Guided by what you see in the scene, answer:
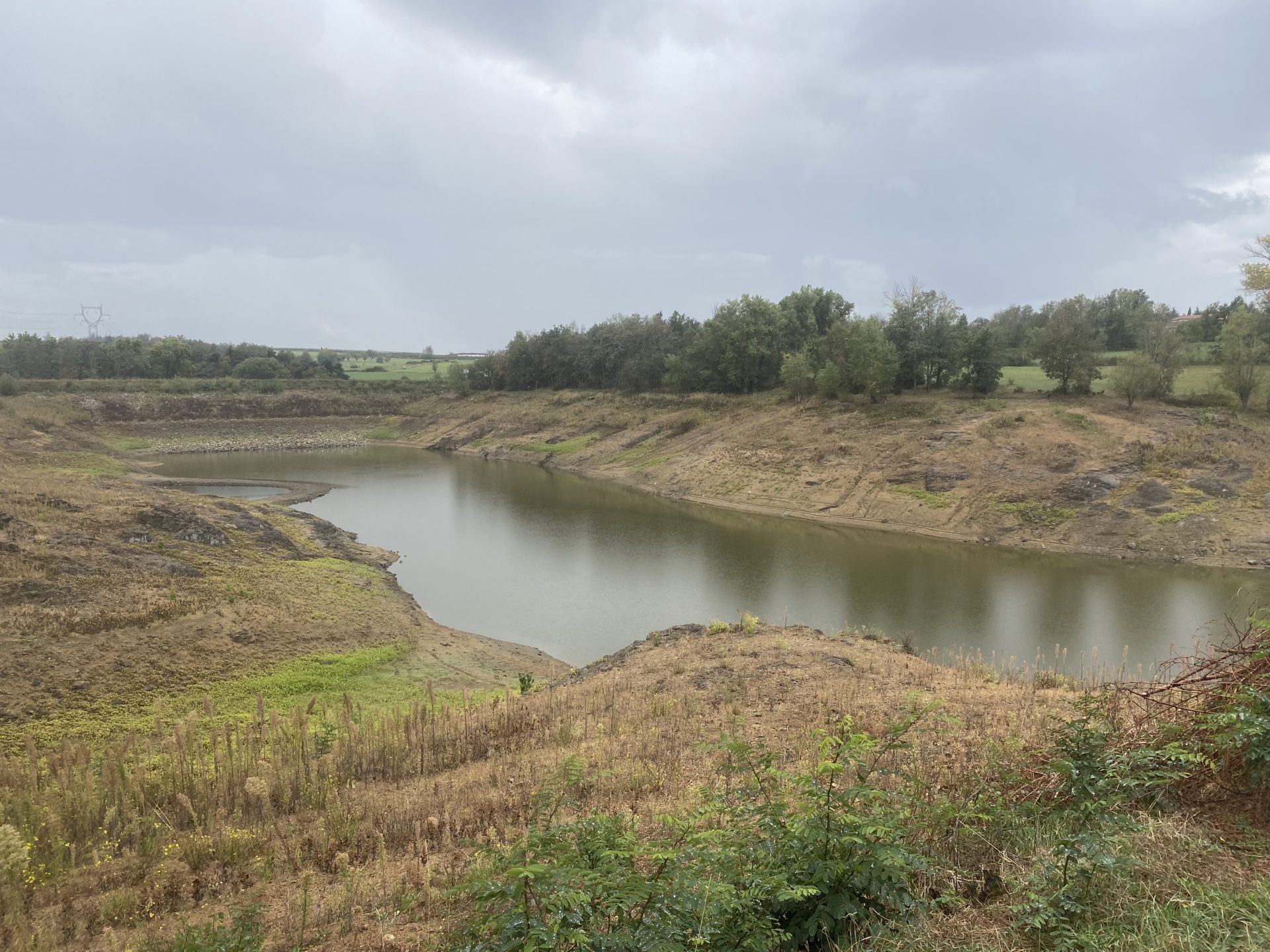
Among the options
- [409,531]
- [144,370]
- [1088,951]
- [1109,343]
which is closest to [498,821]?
[1088,951]

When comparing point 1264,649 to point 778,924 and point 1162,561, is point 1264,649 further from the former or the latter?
point 1162,561

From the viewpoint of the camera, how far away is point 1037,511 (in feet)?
93.6

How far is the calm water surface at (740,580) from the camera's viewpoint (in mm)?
17688

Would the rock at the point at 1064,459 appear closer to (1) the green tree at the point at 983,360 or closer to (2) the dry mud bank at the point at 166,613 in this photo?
(1) the green tree at the point at 983,360

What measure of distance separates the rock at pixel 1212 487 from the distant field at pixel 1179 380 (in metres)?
9.99

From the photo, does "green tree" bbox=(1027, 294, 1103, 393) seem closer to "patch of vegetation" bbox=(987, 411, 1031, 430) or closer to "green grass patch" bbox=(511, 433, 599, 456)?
"patch of vegetation" bbox=(987, 411, 1031, 430)

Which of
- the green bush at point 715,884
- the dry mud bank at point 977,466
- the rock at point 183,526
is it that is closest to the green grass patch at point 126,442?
the dry mud bank at point 977,466

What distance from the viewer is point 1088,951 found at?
10.6ft

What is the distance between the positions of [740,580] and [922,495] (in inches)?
535

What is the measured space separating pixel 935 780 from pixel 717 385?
1958 inches

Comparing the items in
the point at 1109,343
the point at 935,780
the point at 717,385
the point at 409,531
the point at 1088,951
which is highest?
the point at 1109,343

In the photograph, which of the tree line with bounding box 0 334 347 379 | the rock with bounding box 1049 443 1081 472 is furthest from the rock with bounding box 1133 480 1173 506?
the tree line with bounding box 0 334 347 379

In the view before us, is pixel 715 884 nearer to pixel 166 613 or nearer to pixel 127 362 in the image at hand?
pixel 166 613

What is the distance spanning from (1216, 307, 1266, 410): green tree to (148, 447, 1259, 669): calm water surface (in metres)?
15.0
